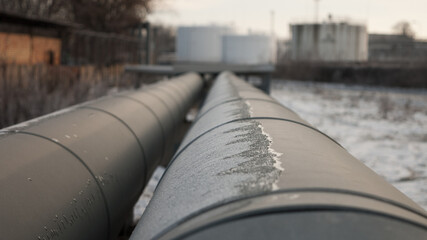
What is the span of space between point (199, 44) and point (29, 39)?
2779cm

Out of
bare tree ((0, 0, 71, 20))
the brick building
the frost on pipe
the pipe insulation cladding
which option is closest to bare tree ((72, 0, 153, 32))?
bare tree ((0, 0, 71, 20))

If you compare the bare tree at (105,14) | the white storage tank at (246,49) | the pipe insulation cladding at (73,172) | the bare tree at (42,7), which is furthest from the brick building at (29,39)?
the white storage tank at (246,49)

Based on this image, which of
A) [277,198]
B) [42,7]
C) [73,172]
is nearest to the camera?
[277,198]

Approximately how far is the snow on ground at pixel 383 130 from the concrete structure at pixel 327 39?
17.8 meters

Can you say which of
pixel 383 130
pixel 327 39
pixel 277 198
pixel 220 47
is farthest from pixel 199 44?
pixel 277 198

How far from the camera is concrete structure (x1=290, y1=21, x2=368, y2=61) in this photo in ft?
134

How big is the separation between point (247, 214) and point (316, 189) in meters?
0.20

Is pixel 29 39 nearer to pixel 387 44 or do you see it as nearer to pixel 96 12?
pixel 96 12

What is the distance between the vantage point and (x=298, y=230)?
0.98 m

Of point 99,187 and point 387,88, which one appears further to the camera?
point 387,88

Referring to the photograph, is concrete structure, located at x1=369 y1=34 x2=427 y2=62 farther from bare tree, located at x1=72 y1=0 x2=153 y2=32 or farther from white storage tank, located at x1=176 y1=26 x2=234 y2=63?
bare tree, located at x1=72 y1=0 x2=153 y2=32

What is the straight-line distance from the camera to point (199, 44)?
4338cm

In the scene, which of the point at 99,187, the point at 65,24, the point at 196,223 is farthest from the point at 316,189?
the point at 65,24

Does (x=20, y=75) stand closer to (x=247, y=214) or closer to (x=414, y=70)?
(x=247, y=214)
